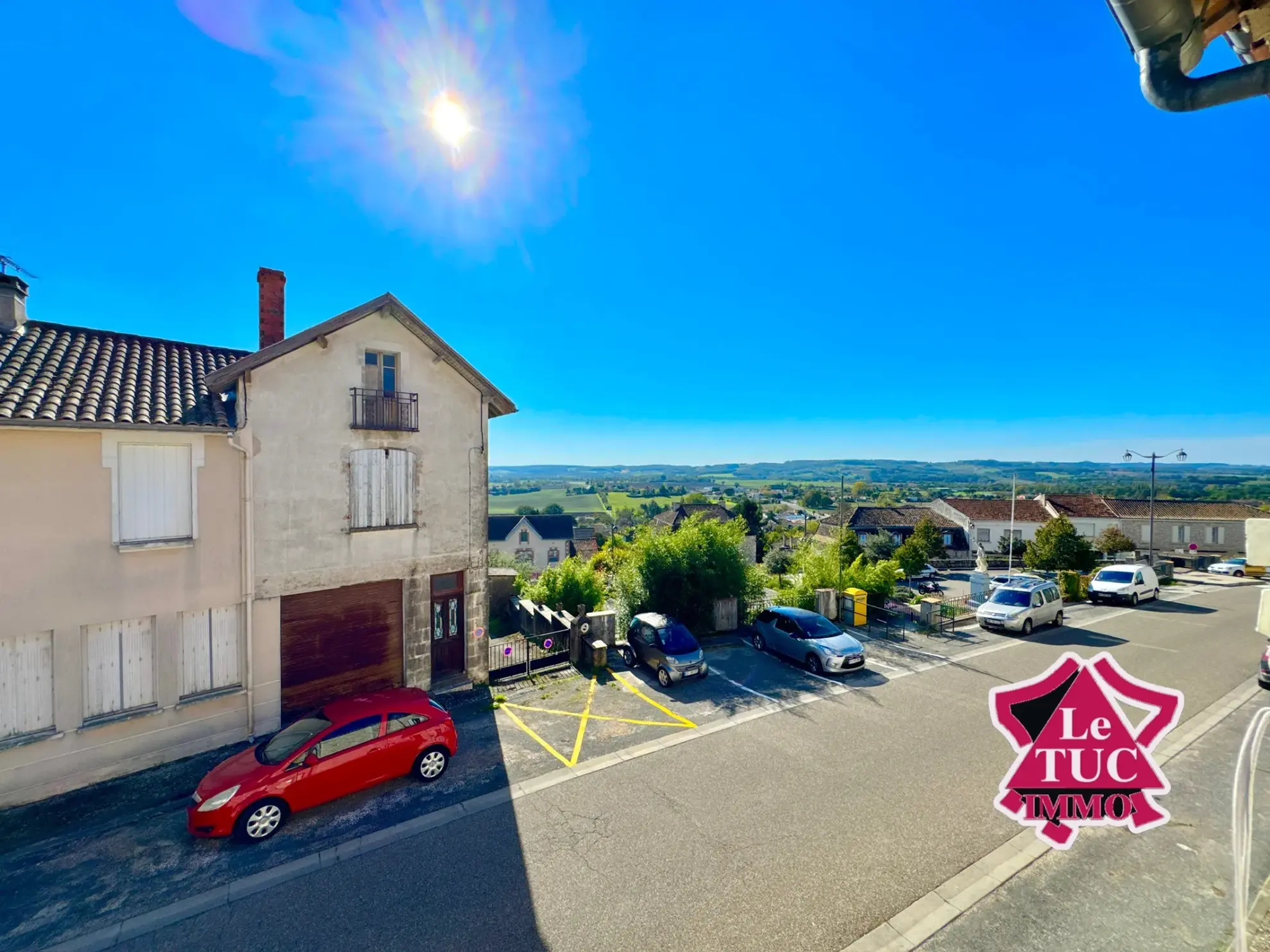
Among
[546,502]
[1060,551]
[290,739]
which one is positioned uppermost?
[290,739]

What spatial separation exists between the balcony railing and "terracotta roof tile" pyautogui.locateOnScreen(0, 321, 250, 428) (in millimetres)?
2346

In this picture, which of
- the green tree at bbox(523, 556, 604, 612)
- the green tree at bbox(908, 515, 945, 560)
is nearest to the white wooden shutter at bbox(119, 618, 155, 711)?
the green tree at bbox(523, 556, 604, 612)

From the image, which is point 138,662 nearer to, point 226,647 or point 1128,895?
point 226,647

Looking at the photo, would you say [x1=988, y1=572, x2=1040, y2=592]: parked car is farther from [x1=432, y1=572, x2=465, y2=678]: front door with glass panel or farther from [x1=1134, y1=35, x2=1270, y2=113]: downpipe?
[x1=1134, y1=35, x2=1270, y2=113]: downpipe

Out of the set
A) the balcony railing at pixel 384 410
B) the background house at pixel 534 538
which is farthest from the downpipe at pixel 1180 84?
the background house at pixel 534 538

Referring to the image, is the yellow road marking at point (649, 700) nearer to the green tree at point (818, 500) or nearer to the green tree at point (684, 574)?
the green tree at point (684, 574)

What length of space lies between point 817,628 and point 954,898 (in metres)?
8.47

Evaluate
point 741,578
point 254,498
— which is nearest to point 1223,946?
point 741,578

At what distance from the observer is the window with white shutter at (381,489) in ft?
38.0

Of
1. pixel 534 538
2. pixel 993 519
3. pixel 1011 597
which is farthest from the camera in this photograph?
pixel 534 538

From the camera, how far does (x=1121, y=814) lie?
25.9ft

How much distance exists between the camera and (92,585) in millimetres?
8984

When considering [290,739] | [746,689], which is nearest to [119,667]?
[290,739]

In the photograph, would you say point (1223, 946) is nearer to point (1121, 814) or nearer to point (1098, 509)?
point (1121, 814)
